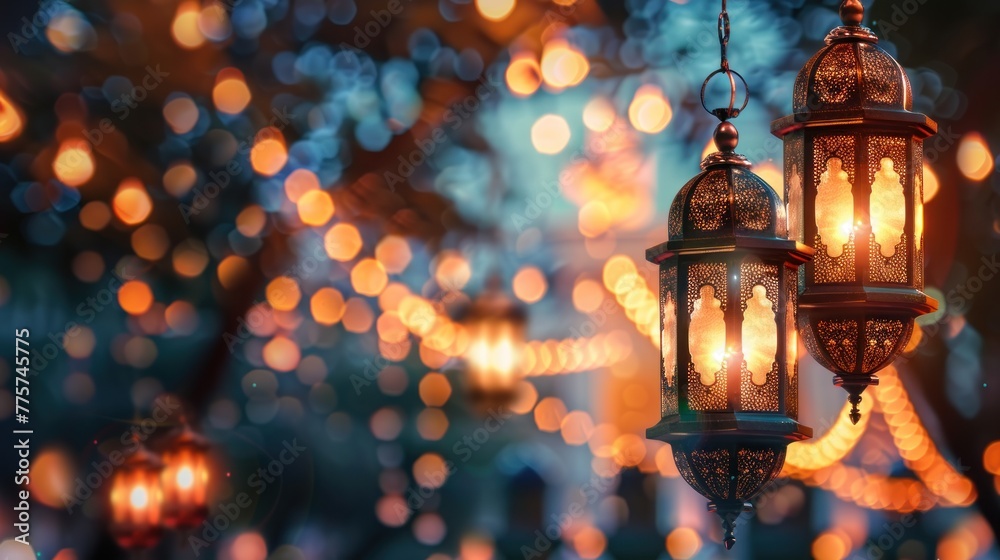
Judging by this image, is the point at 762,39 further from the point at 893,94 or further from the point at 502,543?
the point at 893,94

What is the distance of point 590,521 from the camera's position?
6.82m

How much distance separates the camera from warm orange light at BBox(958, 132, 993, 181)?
5570mm

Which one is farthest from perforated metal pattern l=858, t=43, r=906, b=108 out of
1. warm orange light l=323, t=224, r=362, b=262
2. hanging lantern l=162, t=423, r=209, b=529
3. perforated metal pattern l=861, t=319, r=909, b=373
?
warm orange light l=323, t=224, r=362, b=262

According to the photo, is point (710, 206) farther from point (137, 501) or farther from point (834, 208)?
point (137, 501)

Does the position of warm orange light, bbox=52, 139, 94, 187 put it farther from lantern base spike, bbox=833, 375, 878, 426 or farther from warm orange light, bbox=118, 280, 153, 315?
lantern base spike, bbox=833, 375, 878, 426

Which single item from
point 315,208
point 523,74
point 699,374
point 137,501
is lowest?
point 137,501

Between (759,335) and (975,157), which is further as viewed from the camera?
(975,157)

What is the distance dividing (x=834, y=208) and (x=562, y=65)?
156 inches

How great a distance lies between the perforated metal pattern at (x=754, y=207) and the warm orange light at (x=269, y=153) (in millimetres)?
3695

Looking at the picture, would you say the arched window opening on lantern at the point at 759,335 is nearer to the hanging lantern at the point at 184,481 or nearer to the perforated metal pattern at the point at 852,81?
the perforated metal pattern at the point at 852,81

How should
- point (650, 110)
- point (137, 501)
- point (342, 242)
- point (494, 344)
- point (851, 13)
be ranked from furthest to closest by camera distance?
point (494, 344), point (342, 242), point (650, 110), point (137, 501), point (851, 13)

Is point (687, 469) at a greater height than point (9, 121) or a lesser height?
lesser

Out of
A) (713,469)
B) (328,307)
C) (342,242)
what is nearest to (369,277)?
(328,307)

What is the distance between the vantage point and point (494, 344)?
716cm
